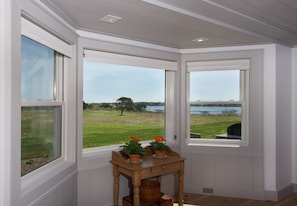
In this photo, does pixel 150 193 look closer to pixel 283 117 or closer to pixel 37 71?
pixel 37 71

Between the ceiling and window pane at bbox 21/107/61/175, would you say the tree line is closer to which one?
window pane at bbox 21/107/61/175

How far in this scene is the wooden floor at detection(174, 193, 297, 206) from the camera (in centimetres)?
343

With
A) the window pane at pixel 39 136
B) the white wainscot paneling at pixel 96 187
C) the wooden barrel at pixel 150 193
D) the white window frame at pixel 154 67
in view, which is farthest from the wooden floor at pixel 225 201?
the window pane at pixel 39 136

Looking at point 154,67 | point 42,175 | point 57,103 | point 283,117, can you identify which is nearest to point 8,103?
point 42,175

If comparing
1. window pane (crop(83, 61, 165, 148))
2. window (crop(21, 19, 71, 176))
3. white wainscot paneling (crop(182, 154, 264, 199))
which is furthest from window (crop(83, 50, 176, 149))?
white wainscot paneling (crop(182, 154, 264, 199))

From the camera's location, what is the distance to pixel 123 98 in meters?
3.51

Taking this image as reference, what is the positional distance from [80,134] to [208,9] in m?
1.88

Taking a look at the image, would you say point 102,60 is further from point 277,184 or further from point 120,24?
point 277,184

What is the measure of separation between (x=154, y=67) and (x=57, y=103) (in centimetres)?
152

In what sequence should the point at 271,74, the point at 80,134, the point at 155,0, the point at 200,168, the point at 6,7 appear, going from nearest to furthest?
1. the point at 6,7
2. the point at 155,0
3. the point at 80,134
4. the point at 271,74
5. the point at 200,168

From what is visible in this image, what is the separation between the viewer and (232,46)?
12.2ft

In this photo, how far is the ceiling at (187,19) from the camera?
7.38ft

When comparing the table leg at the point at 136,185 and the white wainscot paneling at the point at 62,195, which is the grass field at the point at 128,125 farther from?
the table leg at the point at 136,185

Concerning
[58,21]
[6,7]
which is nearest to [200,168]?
[58,21]
